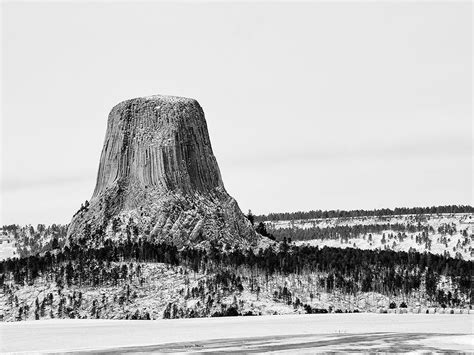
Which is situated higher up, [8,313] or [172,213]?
[172,213]

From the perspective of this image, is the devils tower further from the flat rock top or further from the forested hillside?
the forested hillside

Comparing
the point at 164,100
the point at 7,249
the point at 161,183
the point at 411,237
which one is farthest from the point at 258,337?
the point at 7,249

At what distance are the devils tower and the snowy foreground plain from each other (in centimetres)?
4296

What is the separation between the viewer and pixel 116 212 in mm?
112750

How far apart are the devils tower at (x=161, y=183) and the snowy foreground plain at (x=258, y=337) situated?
141ft

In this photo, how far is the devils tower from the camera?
362ft

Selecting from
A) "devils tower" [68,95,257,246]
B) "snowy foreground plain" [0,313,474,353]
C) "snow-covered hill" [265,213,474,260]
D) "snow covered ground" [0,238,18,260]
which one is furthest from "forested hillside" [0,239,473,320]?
"snow covered ground" [0,238,18,260]

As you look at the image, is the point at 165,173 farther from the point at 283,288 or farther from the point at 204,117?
the point at 283,288

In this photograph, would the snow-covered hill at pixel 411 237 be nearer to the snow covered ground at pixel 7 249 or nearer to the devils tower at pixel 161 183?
the snow covered ground at pixel 7 249

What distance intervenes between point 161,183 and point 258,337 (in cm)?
6530

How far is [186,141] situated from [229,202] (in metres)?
10.8

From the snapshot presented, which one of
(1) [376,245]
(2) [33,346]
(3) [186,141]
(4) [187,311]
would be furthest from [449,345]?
(1) [376,245]

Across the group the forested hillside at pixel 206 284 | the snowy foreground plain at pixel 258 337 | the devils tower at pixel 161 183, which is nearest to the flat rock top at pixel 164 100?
the devils tower at pixel 161 183

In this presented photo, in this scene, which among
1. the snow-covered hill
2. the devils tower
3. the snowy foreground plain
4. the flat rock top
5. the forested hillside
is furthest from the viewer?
the snow-covered hill
